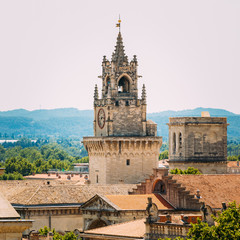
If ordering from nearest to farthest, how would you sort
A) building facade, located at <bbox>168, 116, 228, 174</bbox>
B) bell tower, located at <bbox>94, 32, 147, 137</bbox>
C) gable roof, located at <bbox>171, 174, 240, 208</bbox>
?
gable roof, located at <bbox>171, 174, 240, 208</bbox> < bell tower, located at <bbox>94, 32, 147, 137</bbox> < building facade, located at <bbox>168, 116, 228, 174</bbox>

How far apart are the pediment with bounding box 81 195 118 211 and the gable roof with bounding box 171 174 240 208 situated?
22.5ft

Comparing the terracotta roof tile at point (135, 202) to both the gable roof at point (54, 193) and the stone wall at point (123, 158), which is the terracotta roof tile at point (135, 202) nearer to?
the gable roof at point (54, 193)

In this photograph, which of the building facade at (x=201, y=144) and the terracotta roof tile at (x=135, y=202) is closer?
the terracotta roof tile at (x=135, y=202)

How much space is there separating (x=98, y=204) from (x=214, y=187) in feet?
31.7

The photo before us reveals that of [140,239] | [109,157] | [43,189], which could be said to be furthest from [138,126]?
[140,239]

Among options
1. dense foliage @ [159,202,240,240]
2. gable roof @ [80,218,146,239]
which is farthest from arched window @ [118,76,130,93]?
dense foliage @ [159,202,240,240]

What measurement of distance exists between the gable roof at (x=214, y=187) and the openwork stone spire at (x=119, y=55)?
29329 millimetres

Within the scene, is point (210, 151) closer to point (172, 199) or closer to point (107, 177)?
point (107, 177)

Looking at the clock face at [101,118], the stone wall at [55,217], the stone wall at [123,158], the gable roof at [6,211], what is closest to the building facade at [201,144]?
the stone wall at [123,158]

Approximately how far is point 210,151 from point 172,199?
171ft

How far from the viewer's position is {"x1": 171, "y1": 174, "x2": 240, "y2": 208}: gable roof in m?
72.6

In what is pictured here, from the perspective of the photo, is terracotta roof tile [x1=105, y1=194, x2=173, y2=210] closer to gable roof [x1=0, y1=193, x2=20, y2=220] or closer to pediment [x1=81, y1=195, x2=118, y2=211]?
pediment [x1=81, y1=195, x2=118, y2=211]

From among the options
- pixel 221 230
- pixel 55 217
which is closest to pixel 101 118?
pixel 55 217

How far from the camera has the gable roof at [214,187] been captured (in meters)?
72.6
